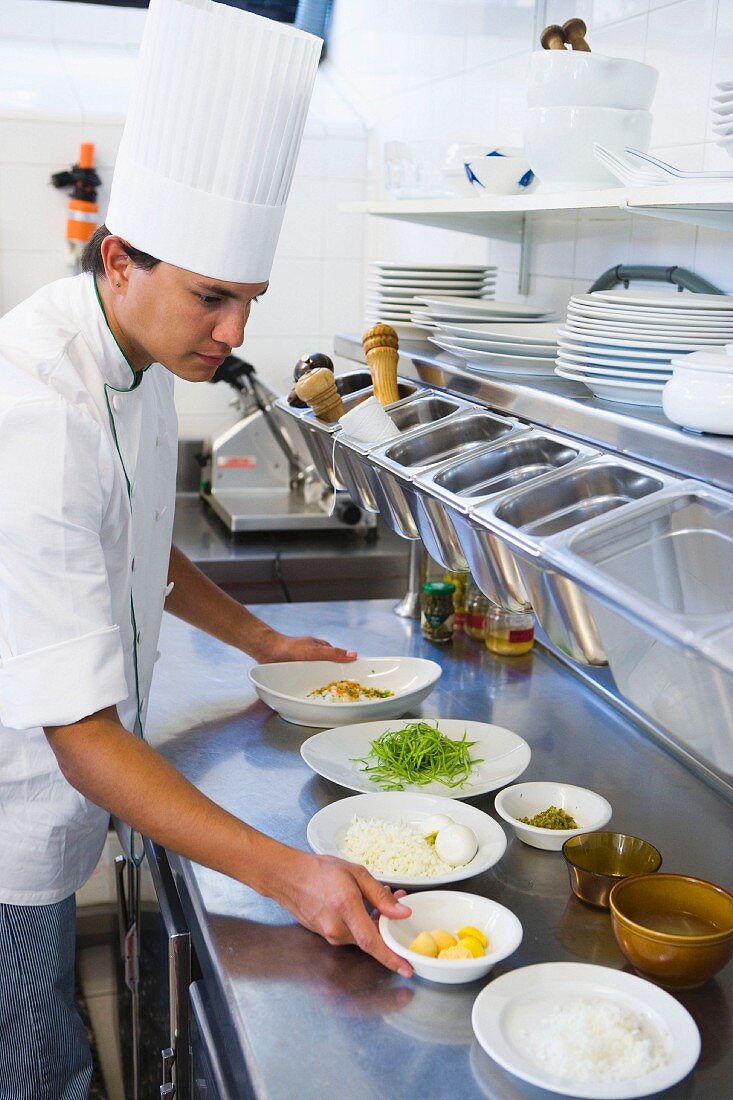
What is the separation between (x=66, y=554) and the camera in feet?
3.96

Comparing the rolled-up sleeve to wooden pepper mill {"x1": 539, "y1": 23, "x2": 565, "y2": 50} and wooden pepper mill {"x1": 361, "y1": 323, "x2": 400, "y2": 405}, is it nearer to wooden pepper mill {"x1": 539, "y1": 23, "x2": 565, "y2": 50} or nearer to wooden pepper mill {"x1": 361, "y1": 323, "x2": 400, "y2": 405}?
Result: wooden pepper mill {"x1": 361, "y1": 323, "x2": 400, "y2": 405}

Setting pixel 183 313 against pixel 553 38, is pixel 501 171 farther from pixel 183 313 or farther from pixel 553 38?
pixel 183 313

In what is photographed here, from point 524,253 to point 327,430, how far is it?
782 millimetres

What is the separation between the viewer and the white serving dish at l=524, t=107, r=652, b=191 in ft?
4.67

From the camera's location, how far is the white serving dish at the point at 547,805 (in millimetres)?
1398

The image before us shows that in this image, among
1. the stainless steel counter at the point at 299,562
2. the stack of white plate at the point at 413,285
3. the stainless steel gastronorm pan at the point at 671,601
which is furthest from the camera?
the stainless steel counter at the point at 299,562

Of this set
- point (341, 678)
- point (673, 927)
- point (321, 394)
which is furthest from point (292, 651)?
point (673, 927)

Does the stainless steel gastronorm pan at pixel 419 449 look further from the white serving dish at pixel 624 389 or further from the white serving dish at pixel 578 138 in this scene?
the white serving dish at pixel 578 138

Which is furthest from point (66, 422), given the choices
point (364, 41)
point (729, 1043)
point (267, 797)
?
point (364, 41)

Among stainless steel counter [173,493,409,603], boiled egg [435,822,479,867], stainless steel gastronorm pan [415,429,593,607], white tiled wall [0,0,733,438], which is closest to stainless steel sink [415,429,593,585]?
stainless steel gastronorm pan [415,429,593,607]

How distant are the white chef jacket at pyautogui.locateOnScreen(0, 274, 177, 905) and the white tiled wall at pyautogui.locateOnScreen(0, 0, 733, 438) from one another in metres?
1.03

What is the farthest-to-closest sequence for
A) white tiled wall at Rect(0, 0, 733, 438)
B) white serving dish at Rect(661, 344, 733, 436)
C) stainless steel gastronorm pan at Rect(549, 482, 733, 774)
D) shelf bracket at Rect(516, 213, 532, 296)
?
1. white tiled wall at Rect(0, 0, 733, 438)
2. shelf bracket at Rect(516, 213, 532, 296)
3. white serving dish at Rect(661, 344, 733, 436)
4. stainless steel gastronorm pan at Rect(549, 482, 733, 774)

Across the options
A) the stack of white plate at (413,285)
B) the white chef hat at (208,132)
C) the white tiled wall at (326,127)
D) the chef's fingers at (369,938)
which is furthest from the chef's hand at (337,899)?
the white tiled wall at (326,127)

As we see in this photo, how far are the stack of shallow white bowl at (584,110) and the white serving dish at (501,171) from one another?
0.74 feet
